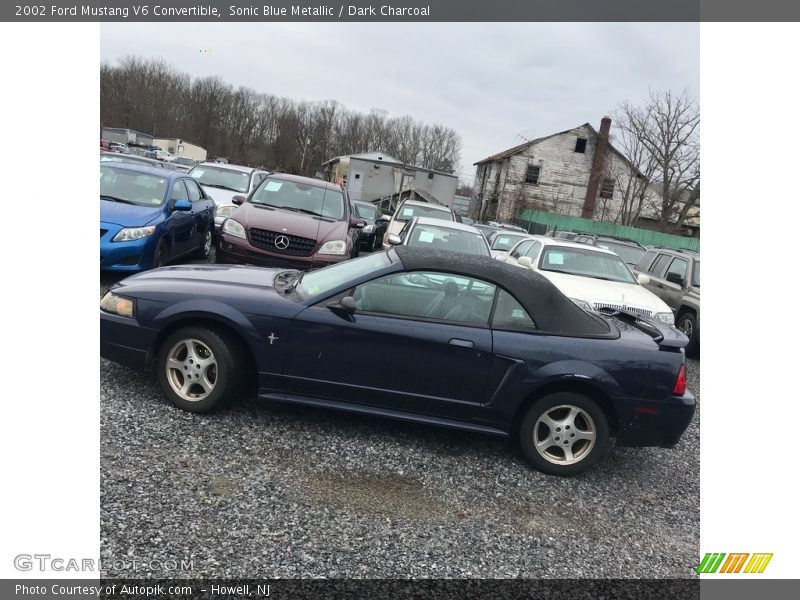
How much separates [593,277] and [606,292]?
0.83 m

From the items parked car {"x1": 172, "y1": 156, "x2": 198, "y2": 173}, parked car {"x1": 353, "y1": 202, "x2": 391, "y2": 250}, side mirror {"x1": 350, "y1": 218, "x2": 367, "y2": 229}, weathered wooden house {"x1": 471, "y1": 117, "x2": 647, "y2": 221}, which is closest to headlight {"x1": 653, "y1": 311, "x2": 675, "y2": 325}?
side mirror {"x1": 350, "y1": 218, "x2": 367, "y2": 229}

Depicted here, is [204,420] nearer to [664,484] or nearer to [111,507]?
[111,507]

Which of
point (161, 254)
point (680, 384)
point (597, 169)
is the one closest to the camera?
point (680, 384)

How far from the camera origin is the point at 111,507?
9.64 feet

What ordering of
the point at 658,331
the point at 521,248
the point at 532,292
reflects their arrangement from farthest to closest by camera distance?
the point at 521,248
the point at 658,331
the point at 532,292

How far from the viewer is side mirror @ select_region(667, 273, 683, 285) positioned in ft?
31.4

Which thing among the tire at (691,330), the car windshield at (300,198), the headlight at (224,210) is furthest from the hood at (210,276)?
the tire at (691,330)

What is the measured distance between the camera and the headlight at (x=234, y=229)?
8.00 metres

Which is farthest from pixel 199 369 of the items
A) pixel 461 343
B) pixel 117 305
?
pixel 461 343

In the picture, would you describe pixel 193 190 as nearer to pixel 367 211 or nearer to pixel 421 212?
pixel 421 212

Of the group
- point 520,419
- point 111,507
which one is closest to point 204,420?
point 111,507

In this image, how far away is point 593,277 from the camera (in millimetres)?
8367

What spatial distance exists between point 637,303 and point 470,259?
3856 millimetres

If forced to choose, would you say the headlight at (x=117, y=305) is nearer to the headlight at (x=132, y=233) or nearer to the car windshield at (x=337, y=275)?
the car windshield at (x=337, y=275)
